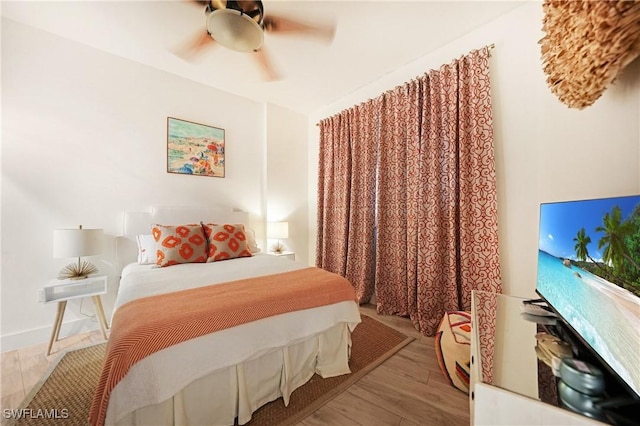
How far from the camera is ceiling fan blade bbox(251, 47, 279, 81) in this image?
2.14 m

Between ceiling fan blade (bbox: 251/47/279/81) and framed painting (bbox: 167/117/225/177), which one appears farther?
framed painting (bbox: 167/117/225/177)

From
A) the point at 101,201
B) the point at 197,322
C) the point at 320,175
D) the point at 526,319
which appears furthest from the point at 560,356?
the point at 101,201

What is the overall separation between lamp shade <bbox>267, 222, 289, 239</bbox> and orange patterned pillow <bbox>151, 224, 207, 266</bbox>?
1.10 metres

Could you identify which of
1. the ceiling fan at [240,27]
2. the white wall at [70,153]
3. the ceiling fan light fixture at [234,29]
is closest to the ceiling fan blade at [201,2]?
the ceiling fan at [240,27]

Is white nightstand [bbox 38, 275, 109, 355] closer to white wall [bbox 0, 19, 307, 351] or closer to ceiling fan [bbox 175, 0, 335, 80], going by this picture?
white wall [bbox 0, 19, 307, 351]

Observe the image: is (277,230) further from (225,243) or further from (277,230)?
(225,243)

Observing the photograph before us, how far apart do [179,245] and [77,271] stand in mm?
885

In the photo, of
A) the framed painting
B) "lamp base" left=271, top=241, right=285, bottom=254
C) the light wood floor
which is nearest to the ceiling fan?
the framed painting

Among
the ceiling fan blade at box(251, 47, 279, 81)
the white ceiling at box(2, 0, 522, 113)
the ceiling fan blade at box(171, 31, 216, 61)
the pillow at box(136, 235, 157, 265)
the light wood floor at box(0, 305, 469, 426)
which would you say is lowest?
the light wood floor at box(0, 305, 469, 426)

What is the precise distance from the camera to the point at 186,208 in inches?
113

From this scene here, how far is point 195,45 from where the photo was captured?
77.7 inches

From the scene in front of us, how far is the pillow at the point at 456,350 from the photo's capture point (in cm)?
150

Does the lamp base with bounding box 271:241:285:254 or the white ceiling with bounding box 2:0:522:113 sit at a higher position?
the white ceiling with bounding box 2:0:522:113

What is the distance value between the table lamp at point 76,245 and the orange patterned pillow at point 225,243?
88 centimetres
